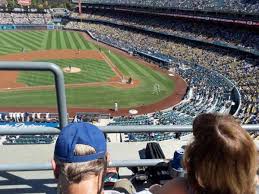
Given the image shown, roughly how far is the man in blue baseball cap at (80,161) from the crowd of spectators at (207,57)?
20.5 metres

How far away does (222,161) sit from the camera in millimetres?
1705

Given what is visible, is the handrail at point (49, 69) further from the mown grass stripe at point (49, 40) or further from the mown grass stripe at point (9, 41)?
the mown grass stripe at point (49, 40)

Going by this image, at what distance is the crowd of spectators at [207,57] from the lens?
89.5ft

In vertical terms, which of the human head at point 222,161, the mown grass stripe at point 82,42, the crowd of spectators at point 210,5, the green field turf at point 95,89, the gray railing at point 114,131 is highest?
the crowd of spectators at point 210,5

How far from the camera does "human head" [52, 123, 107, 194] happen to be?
168cm

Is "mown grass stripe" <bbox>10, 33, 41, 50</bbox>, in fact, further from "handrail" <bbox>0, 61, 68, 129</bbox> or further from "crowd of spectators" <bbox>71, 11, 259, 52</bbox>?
"handrail" <bbox>0, 61, 68, 129</bbox>

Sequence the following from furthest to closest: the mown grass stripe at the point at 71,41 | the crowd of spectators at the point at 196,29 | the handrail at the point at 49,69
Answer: the mown grass stripe at the point at 71,41 → the crowd of spectators at the point at 196,29 → the handrail at the point at 49,69

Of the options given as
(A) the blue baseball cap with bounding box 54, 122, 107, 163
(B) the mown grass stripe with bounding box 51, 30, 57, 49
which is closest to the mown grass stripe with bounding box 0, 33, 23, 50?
(B) the mown grass stripe with bounding box 51, 30, 57, 49

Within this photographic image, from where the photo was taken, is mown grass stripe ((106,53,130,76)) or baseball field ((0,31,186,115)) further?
mown grass stripe ((106,53,130,76))

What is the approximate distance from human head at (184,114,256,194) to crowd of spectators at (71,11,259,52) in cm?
4137

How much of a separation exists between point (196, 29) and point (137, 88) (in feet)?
86.3

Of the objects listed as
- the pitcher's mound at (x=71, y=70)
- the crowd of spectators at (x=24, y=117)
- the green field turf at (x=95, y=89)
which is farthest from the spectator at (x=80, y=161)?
the pitcher's mound at (x=71, y=70)

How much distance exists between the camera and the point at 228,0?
5566cm

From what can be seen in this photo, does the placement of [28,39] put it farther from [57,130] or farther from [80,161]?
[80,161]
